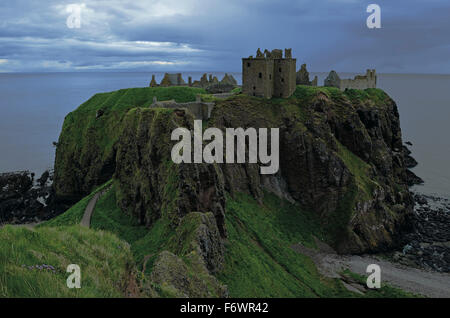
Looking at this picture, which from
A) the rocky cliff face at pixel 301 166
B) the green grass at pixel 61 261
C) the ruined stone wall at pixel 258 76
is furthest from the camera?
the ruined stone wall at pixel 258 76

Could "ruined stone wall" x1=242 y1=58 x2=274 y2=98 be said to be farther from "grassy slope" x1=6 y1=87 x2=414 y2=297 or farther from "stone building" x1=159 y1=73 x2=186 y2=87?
"stone building" x1=159 y1=73 x2=186 y2=87

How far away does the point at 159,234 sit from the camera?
41.0m

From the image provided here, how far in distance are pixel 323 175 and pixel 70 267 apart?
210 feet

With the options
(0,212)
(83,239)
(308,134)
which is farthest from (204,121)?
(83,239)

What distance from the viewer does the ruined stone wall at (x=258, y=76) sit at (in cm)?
7519

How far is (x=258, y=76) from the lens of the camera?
7550cm

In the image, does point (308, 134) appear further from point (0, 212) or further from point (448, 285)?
point (0, 212)

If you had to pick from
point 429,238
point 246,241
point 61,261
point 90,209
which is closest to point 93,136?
point 90,209

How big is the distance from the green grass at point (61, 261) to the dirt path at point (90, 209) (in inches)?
1488

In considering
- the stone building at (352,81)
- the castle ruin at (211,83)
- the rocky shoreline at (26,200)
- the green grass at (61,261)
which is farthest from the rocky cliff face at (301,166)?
the green grass at (61,261)

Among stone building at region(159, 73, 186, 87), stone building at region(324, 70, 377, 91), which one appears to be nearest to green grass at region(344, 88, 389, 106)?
stone building at region(324, 70, 377, 91)

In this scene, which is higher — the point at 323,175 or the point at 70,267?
the point at 70,267

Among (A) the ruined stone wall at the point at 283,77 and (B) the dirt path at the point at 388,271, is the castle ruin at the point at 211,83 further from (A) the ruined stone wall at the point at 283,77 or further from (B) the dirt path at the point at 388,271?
(B) the dirt path at the point at 388,271

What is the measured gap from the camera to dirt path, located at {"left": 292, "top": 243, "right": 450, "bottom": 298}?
171 ft
